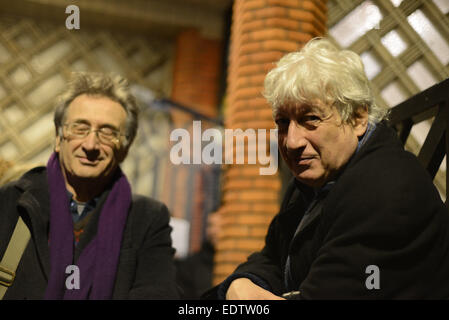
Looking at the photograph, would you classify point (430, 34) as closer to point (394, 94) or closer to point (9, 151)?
point (394, 94)

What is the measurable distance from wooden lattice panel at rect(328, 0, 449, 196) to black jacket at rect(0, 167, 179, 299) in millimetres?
811

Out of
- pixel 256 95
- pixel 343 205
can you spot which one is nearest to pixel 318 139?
pixel 343 205

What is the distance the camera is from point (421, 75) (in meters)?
1.25

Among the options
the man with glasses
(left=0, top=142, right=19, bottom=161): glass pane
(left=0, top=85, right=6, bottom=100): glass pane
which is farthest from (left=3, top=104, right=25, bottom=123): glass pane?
the man with glasses

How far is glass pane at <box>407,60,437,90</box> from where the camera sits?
1.22 meters

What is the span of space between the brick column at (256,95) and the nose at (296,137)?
1105 mm

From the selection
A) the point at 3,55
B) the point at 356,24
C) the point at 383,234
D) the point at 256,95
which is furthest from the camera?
the point at 3,55

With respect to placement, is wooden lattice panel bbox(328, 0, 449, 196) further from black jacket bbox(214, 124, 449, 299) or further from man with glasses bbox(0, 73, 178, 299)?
man with glasses bbox(0, 73, 178, 299)

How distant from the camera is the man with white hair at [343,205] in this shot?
61 centimetres

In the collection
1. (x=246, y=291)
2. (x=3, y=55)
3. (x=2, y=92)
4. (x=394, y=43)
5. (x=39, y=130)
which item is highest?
(x=3, y=55)

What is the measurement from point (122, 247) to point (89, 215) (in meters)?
0.13

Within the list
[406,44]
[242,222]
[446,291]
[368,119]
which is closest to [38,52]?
[242,222]

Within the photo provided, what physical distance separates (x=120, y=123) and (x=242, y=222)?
90 cm

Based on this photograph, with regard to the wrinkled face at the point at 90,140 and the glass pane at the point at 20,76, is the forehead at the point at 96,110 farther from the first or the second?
the glass pane at the point at 20,76
